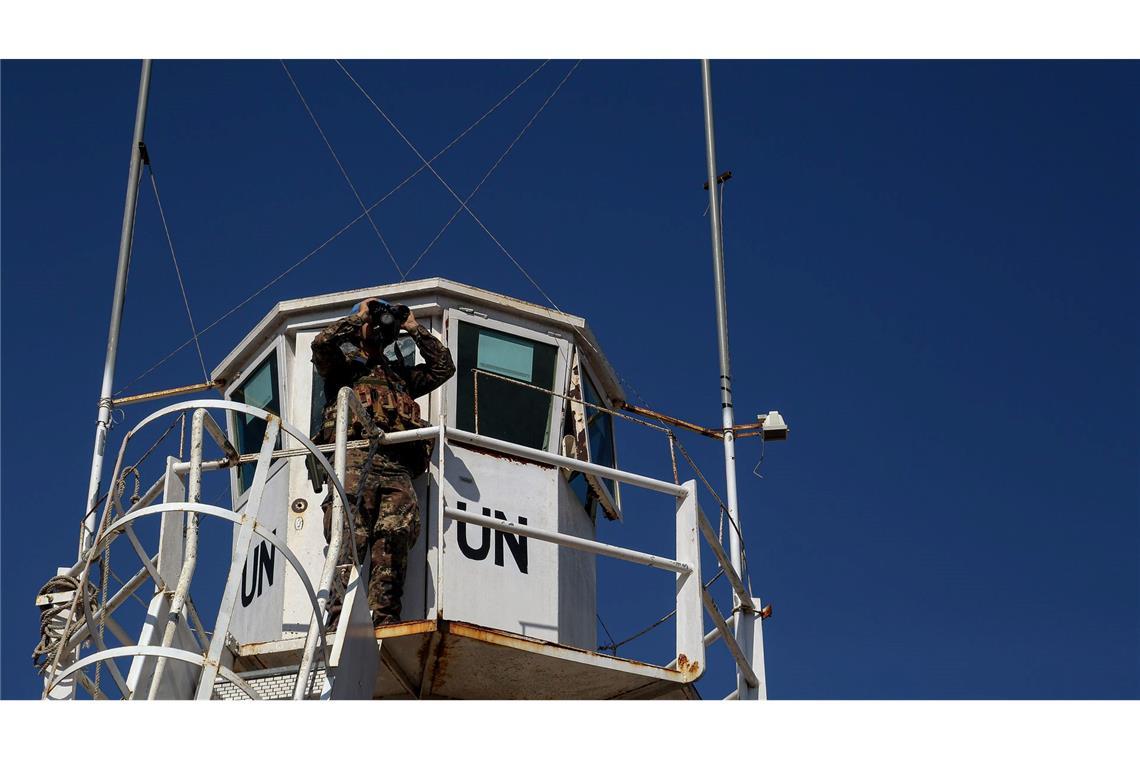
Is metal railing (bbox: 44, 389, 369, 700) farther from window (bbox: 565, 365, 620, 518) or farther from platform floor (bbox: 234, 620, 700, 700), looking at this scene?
window (bbox: 565, 365, 620, 518)

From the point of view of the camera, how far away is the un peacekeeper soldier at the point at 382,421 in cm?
1404

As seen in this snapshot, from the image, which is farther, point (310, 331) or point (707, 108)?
point (707, 108)

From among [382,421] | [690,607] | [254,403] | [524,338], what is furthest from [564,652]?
[254,403]

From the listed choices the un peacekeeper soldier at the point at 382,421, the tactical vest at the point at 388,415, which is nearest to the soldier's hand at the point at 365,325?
the un peacekeeper soldier at the point at 382,421

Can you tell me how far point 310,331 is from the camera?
16.6m

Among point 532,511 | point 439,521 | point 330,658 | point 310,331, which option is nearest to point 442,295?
point 310,331

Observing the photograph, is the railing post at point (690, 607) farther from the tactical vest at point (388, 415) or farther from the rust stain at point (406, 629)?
the tactical vest at point (388, 415)

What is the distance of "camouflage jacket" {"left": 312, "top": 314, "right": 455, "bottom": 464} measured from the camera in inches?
580

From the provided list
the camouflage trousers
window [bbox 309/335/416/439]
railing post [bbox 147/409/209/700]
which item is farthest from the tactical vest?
railing post [bbox 147/409/209/700]

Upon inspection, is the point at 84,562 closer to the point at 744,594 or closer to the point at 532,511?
the point at 532,511

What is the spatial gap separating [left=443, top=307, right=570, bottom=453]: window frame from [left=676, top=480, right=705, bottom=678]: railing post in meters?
2.74

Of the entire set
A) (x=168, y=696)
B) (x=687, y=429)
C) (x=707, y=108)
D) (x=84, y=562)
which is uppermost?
(x=707, y=108)

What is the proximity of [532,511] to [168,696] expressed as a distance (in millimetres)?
5595

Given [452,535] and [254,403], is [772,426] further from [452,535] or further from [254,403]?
[254,403]
